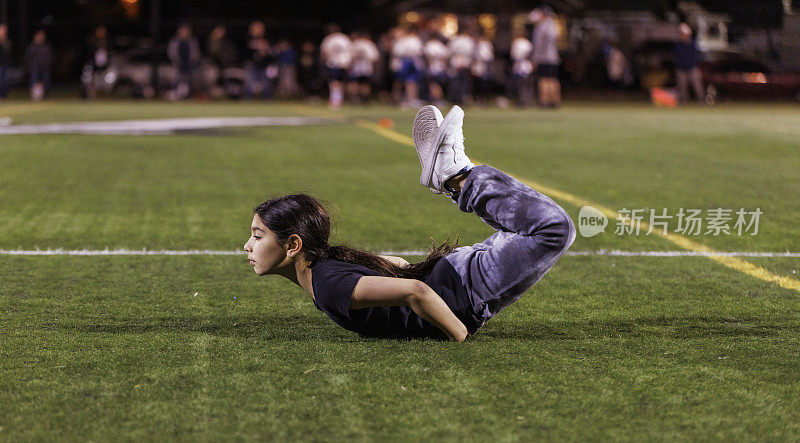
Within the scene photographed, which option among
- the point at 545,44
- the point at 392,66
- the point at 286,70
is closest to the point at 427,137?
the point at 545,44

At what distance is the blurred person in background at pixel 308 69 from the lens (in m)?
28.1

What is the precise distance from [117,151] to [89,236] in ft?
18.6

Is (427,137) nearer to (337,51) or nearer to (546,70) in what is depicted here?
(546,70)

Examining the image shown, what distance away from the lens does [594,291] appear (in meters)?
4.72

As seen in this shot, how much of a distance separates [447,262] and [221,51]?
2451cm

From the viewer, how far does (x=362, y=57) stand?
2416 cm

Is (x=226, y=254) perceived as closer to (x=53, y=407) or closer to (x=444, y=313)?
(x=444, y=313)

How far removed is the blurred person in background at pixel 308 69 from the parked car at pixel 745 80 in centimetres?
1083

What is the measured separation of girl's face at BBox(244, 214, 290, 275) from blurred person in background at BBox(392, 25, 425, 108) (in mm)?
19686

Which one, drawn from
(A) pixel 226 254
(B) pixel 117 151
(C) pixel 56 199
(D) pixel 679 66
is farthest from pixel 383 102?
(A) pixel 226 254

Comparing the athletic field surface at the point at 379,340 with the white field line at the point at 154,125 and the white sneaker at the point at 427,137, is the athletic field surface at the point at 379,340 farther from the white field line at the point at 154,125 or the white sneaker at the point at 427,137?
the white field line at the point at 154,125

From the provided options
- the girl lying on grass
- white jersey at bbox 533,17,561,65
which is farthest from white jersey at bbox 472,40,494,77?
the girl lying on grass

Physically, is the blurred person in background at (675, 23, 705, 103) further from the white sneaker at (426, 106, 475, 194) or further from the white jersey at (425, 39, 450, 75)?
the white sneaker at (426, 106, 475, 194)

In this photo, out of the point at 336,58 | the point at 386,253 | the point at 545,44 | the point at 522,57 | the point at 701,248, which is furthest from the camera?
the point at 336,58
